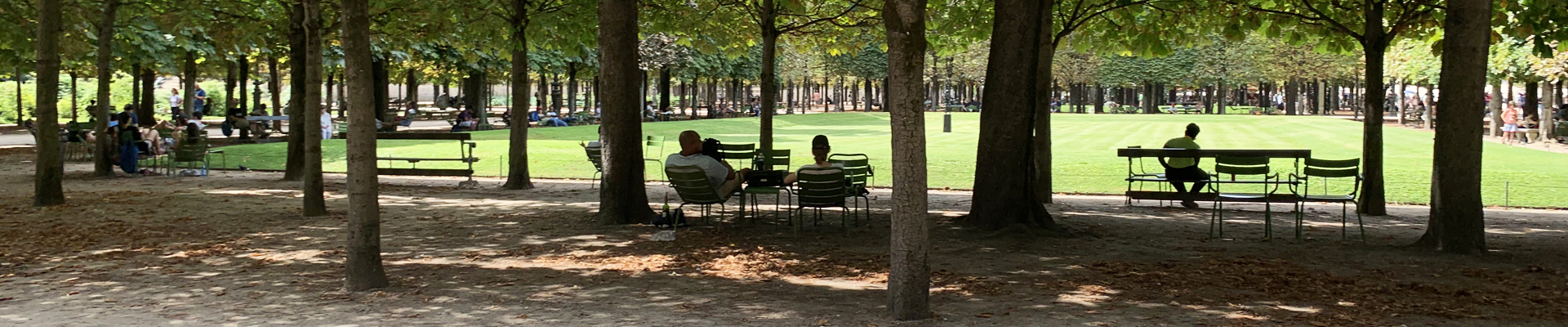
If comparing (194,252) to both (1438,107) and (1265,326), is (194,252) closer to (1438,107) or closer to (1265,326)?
Result: (1265,326)

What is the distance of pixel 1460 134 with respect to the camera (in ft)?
35.6

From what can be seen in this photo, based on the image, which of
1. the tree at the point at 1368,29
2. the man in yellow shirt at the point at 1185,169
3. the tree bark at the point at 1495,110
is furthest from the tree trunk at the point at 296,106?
the tree bark at the point at 1495,110

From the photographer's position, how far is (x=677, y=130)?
160 feet

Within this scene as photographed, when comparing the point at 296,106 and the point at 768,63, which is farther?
the point at 296,106

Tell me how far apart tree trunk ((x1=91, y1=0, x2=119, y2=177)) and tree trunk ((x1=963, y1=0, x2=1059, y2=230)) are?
13364 millimetres

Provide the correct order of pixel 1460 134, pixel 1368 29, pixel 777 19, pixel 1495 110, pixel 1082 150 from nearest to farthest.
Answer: pixel 1460 134 → pixel 1368 29 → pixel 777 19 → pixel 1082 150 → pixel 1495 110

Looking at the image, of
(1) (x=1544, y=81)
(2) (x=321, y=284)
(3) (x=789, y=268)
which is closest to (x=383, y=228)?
(2) (x=321, y=284)

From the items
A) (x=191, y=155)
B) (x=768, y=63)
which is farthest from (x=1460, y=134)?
(x=191, y=155)

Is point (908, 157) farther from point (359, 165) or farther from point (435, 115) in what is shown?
point (435, 115)

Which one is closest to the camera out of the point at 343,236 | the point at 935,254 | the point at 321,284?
the point at 321,284

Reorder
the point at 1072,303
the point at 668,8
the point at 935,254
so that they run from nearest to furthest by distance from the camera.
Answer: the point at 1072,303, the point at 935,254, the point at 668,8

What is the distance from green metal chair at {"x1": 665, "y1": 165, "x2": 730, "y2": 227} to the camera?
506 inches

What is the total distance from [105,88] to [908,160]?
16076 mm

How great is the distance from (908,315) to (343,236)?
7.02 meters
